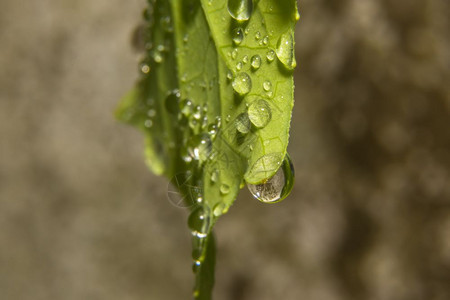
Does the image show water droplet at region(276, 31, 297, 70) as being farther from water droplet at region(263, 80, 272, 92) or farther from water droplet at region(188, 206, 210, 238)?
water droplet at region(188, 206, 210, 238)

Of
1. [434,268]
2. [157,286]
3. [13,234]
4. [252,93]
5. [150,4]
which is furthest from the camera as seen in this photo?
[13,234]

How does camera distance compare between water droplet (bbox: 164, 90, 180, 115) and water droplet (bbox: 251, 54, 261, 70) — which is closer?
water droplet (bbox: 251, 54, 261, 70)

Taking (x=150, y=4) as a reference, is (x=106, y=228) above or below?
above

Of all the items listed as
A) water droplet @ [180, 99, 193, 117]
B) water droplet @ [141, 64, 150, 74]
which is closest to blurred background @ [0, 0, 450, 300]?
water droplet @ [141, 64, 150, 74]

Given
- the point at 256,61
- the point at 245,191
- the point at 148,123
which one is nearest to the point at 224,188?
the point at 256,61

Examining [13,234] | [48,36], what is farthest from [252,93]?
[13,234]

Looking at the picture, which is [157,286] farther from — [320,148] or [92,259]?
[320,148]

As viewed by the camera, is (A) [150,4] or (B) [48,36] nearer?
(A) [150,4]
